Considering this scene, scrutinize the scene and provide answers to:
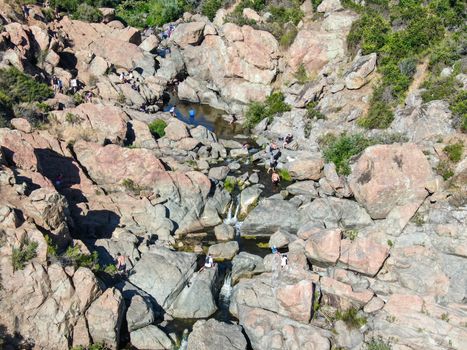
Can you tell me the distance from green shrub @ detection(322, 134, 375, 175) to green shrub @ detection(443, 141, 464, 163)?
637cm

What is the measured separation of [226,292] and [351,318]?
8.00 m

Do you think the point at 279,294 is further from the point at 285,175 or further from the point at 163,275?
the point at 285,175

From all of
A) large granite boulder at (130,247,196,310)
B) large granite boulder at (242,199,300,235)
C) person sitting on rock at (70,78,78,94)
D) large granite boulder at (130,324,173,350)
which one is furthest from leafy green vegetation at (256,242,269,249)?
person sitting on rock at (70,78,78,94)

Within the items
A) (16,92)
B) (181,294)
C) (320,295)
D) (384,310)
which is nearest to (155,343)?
(181,294)

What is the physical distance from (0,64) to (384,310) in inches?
1548

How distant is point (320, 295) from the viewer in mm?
27297

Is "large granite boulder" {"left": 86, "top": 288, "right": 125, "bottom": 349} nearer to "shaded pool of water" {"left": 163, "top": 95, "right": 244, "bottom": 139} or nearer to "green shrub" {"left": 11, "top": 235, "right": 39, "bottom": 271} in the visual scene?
"green shrub" {"left": 11, "top": 235, "right": 39, "bottom": 271}

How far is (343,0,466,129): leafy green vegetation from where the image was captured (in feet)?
144

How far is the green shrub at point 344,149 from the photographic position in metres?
38.8

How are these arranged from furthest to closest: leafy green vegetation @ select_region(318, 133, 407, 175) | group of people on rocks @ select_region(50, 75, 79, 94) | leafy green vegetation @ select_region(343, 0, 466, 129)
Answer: group of people on rocks @ select_region(50, 75, 79, 94), leafy green vegetation @ select_region(343, 0, 466, 129), leafy green vegetation @ select_region(318, 133, 407, 175)

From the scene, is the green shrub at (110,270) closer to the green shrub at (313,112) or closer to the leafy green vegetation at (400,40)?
the leafy green vegetation at (400,40)

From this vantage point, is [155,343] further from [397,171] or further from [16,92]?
[16,92]

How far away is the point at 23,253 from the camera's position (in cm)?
2392

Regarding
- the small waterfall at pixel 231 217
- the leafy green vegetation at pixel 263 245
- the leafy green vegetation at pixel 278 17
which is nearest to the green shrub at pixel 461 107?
the leafy green vegetation at pixel 263 245
